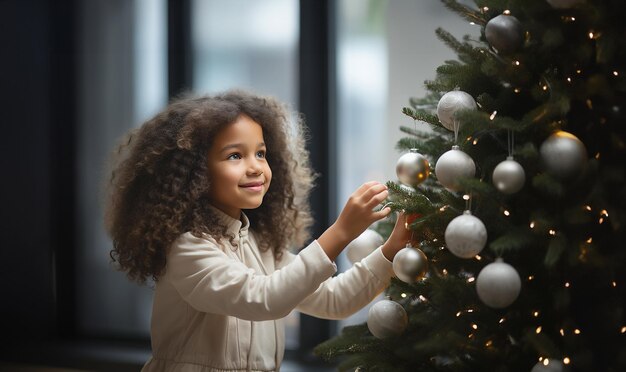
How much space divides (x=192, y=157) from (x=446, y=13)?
1154 mm

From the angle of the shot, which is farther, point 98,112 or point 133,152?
point 98,112

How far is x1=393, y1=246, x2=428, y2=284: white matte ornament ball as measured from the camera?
1.31 m

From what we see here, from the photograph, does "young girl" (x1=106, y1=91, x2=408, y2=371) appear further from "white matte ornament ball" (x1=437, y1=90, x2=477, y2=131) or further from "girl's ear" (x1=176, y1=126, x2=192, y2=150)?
"white matte ornament ball" (x1=437, y1=90, x2=477, y2=131)

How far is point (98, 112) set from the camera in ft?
9.92

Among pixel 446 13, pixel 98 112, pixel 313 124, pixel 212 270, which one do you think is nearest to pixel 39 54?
pixel 98 112

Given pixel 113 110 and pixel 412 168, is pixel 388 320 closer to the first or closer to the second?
Result: pixel 412 168

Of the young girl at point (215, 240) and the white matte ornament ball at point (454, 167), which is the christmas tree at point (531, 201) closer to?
the white matte ornament ball at point (454, 167)

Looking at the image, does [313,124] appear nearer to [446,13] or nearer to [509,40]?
[446,13]

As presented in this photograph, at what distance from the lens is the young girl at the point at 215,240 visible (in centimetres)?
144

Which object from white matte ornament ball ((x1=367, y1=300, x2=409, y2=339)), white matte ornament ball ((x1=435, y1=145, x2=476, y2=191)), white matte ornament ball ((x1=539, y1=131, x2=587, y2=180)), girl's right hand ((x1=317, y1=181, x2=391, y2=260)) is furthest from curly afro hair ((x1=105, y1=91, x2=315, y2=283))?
white matte ornament ball ((x1=539, y1=131, x2=587, y2=180))

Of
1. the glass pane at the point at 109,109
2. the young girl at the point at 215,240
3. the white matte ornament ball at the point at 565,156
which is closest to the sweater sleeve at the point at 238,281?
the young girl at the point at 215,240

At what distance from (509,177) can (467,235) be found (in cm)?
11

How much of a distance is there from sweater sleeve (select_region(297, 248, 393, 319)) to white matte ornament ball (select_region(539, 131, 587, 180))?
48 centimetres

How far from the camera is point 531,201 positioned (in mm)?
1242
